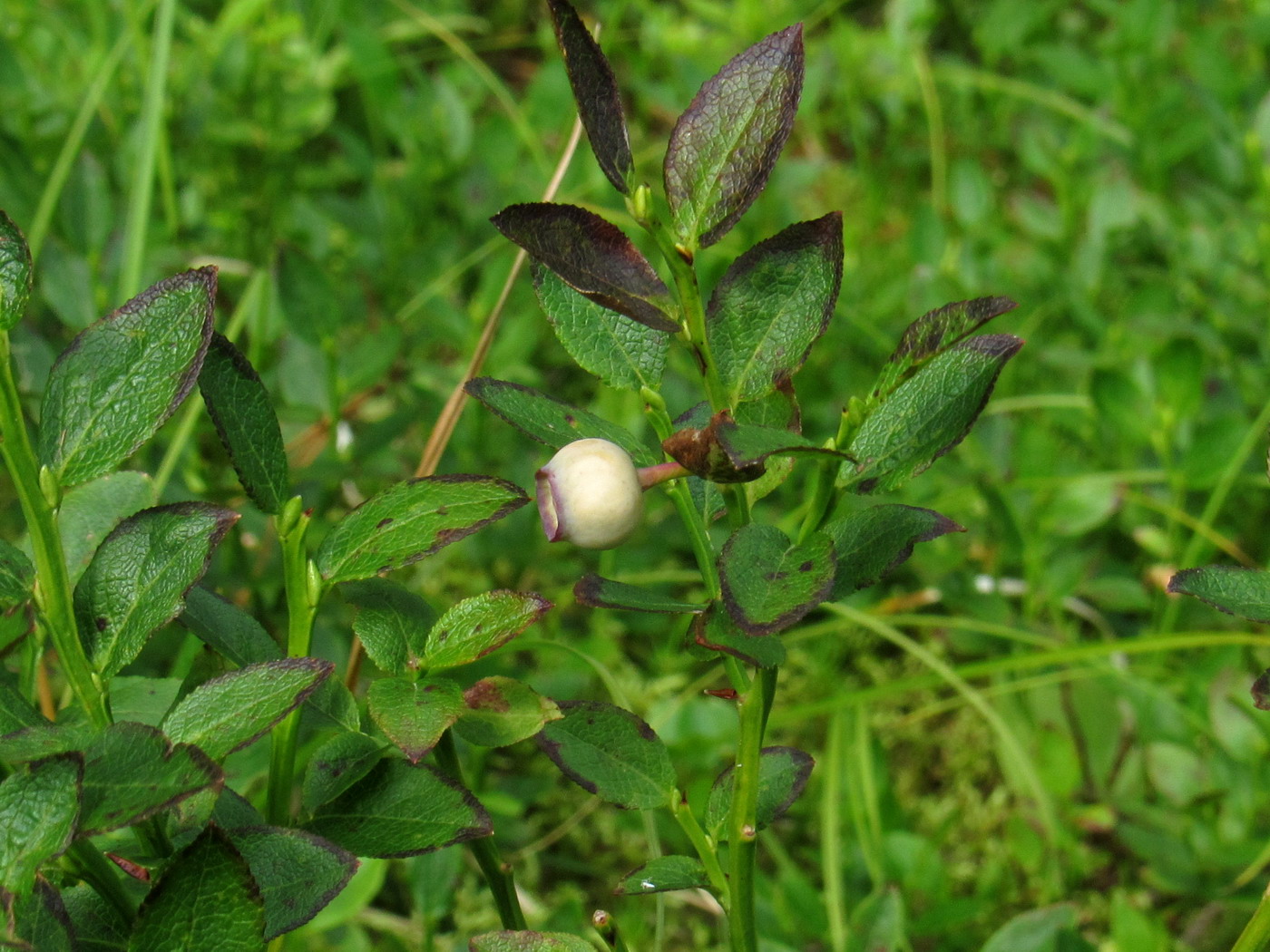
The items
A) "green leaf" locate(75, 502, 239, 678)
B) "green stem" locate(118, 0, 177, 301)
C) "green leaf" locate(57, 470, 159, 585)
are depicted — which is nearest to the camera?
"green leaf" locate(75, 502, 239, 678)

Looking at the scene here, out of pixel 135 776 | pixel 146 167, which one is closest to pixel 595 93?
pixel 135 776

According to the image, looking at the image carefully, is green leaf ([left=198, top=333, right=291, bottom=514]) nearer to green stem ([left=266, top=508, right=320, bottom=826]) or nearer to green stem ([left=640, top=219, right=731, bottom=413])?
green stem ([left=266, top=508, right=320, bottom=826])

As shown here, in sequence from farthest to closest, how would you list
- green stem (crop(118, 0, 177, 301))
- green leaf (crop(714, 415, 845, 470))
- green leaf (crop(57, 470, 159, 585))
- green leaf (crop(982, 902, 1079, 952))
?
1. green stem (crop(118, 0, 177, 301))
2. green leaf (crop(982, 902, 1079, 952))
3. green leaf (crop(57, 470, 159, 585))
4. green leaf (crop(714, 415, 845, 470))

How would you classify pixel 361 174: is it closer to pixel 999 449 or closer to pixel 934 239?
pixel 934 239

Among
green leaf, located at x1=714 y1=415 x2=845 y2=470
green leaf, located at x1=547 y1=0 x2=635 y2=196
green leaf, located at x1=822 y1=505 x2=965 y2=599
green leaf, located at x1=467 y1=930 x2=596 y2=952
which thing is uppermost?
green leaf, located at x1=547 y1=0 x2=635 y2=196

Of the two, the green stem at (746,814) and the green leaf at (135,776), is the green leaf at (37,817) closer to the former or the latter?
the green leaf at (135,776)

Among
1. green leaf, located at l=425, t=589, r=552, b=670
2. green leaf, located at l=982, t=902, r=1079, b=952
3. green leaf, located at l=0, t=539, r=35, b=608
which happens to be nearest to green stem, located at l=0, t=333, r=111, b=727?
green leaf, located at l=0, t=539, r=35, b=608
